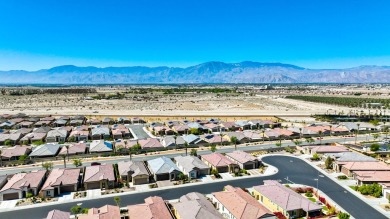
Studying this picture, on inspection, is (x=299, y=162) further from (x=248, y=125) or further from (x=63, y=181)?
(x=63, y=181)

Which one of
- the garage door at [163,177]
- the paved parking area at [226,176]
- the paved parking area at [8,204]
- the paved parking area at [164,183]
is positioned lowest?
the paved parking area at [8,204]

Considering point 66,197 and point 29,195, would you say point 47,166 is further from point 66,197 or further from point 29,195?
point 66,197

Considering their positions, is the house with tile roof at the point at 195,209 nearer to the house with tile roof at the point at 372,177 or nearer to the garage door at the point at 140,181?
the garage door at the point at 140,181

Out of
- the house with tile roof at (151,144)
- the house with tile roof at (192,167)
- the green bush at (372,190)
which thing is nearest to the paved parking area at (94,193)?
the house with tile roof at (192,167)

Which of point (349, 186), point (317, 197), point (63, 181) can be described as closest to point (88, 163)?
point (63, 181)

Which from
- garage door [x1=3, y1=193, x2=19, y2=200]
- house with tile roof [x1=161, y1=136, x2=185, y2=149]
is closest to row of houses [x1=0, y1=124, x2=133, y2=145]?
house with tile roof [x1=161, y1=136, x2=185, y2=149]

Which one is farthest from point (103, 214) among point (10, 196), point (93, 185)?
point (10, 196)
